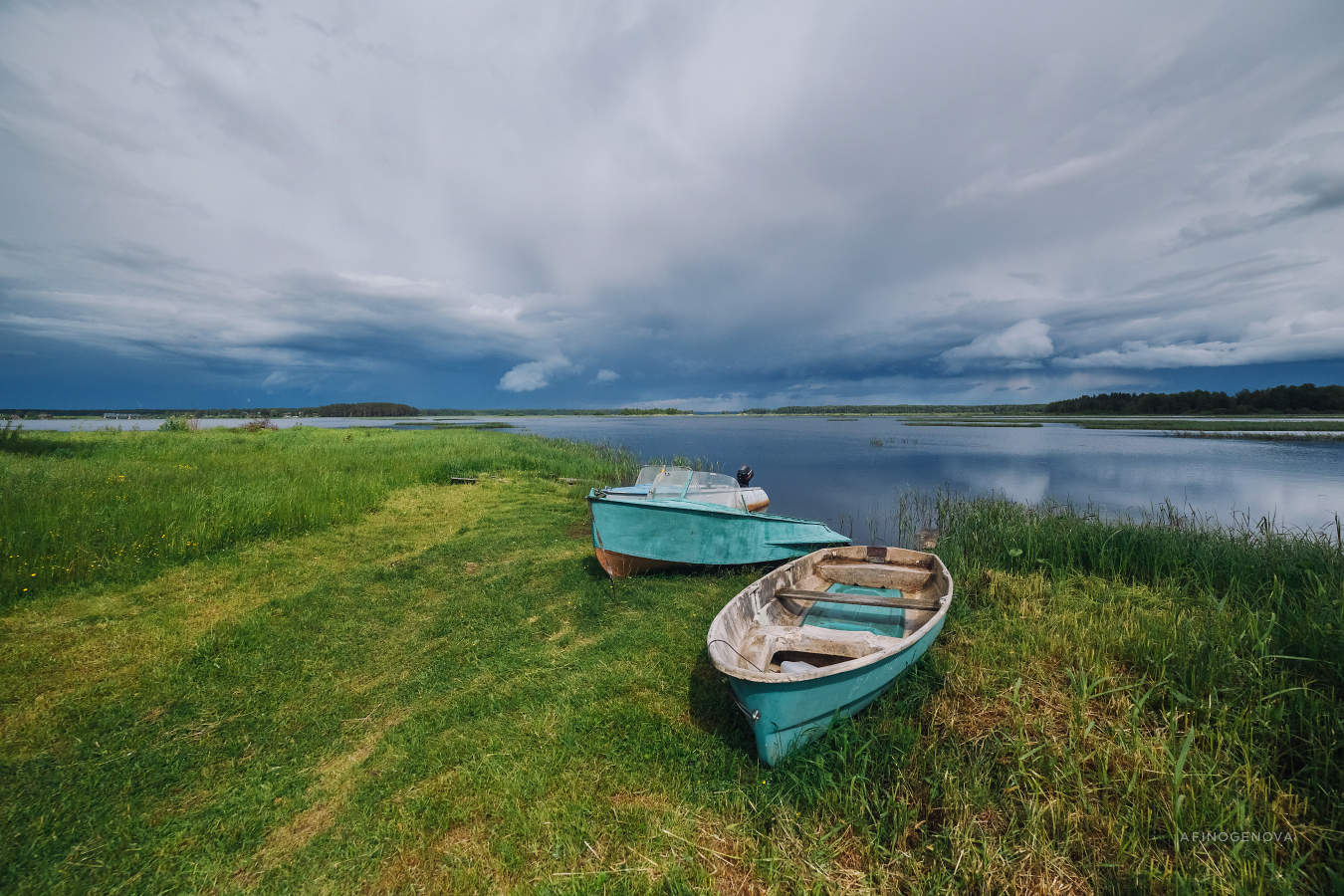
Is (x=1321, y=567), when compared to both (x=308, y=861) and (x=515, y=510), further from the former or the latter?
(x=515, y=510)

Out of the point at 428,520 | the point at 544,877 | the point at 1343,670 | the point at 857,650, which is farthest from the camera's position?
the point at 428,520

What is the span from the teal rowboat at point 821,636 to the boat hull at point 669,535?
164 centimetres

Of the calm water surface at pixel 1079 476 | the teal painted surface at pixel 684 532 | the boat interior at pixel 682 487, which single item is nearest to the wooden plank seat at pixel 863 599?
the teal painted surface at pixel 684 532

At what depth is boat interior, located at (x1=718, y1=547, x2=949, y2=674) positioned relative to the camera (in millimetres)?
4961

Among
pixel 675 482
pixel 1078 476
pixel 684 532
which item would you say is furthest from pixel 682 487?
pixel 1078 476

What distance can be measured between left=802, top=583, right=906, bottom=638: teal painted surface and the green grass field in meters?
0.59

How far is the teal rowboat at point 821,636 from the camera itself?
3.78m

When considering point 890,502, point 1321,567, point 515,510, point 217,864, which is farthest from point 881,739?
point 890,502

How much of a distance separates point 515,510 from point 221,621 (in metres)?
7.51

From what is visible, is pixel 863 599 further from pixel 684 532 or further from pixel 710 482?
pixel 710 482

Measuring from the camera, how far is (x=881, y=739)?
4.04 meters

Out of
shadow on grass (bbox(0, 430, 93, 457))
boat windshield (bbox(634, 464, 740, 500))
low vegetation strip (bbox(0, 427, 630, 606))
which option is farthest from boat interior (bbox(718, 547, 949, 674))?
shadow on grass (bbox(0, 430, 93, 457))

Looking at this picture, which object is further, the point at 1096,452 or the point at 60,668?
the point at 1096,452

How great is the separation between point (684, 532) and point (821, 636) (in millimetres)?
3554
